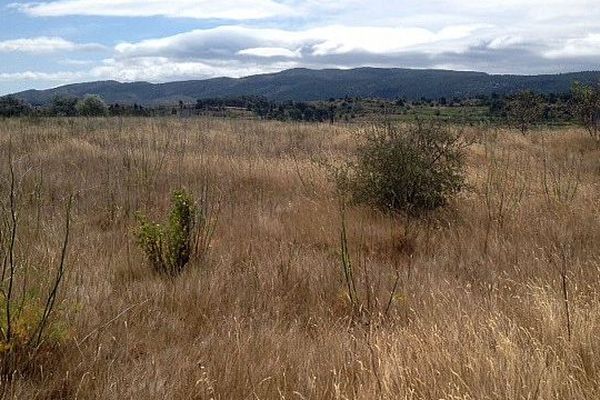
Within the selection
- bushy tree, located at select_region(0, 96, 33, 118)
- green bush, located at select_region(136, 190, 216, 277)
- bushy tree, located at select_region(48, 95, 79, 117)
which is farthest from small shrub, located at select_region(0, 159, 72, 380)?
bushy tree, located at select_region(48, 95, 79, 117)

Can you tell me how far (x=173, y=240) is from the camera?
15.1 ft

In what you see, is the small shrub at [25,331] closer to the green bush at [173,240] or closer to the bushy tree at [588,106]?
the green bush at [173,240]

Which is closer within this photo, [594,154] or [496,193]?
[496,193]

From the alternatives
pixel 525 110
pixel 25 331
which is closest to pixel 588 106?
pixel 525 110

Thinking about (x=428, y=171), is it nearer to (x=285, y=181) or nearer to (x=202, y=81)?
(x=285, y=181)

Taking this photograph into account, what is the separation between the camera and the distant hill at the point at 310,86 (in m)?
134

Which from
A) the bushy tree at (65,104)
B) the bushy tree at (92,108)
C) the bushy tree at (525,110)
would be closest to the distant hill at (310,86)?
the bushy tree at (65,104)

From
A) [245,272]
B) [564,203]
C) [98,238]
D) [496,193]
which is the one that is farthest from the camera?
[496,193]

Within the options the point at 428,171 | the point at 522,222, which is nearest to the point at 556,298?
the point at 522,222

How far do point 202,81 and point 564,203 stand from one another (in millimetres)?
189371

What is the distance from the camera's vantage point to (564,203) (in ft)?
22.6

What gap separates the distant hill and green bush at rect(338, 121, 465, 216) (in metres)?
118

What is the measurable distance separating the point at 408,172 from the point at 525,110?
17.3 m

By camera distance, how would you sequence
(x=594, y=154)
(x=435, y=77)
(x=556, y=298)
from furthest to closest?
(x=435, y=77) < (x=594, y=154) < (x=556, y=298)
